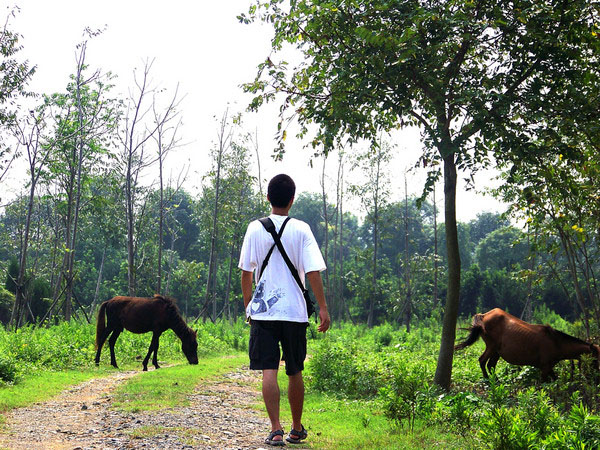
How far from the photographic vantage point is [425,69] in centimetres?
783

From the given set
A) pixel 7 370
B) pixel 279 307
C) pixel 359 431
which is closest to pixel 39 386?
pixel 7 370

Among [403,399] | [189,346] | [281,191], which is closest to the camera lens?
[281,191]

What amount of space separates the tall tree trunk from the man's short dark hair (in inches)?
176

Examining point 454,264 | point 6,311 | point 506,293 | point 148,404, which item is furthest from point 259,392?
point 506,293

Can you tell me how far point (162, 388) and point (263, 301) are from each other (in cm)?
492

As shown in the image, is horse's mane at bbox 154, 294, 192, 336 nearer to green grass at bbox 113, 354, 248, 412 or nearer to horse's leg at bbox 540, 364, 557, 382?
green grass at bbox 113, 354, 248, 412

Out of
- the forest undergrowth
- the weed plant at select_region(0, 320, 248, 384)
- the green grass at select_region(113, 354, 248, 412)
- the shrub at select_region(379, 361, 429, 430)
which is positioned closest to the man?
the forest undergrowth

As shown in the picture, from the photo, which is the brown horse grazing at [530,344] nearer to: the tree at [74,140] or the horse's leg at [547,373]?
the horse's leg at [547,373]

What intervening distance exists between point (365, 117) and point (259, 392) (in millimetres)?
5181

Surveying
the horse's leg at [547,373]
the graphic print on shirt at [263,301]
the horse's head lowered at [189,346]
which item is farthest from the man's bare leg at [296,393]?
the horse's head lowered at [189,346]

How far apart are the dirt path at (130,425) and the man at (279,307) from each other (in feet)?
1.84

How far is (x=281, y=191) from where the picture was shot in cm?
535

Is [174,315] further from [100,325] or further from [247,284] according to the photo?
[247,284]

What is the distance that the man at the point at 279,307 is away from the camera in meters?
5.01
